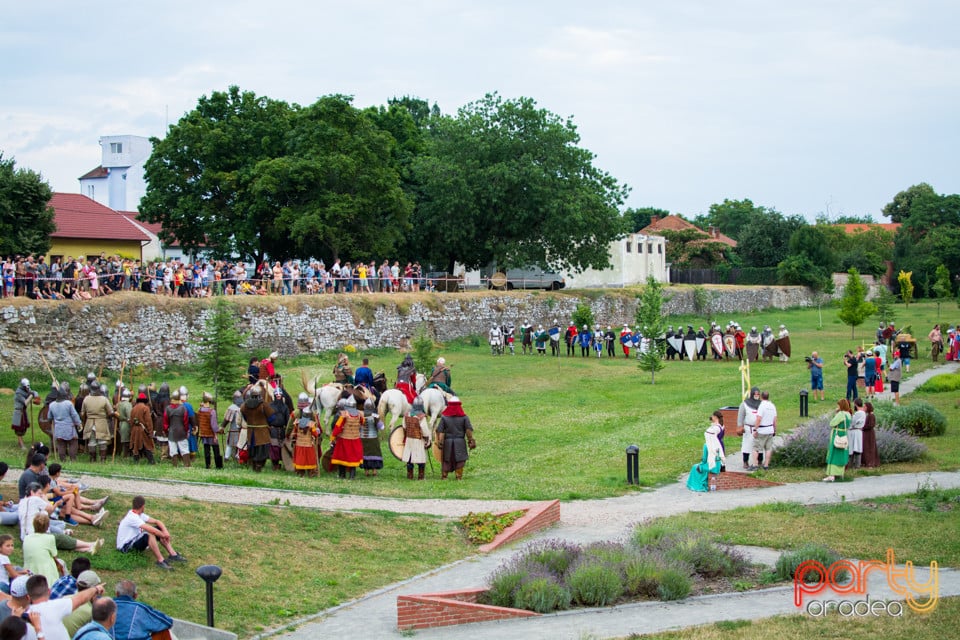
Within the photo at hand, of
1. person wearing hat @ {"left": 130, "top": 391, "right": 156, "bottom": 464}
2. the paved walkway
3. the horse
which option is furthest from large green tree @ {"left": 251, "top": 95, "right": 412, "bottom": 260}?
the paved walkway

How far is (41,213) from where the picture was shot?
3862cm

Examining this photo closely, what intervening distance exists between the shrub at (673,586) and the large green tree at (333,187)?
31637 millimetres

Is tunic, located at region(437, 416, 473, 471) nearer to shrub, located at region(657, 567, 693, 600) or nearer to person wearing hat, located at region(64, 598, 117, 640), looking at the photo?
shrub, located at region(657, 567, 693, 600)

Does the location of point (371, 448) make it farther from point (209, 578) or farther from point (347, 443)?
point (209, 578)

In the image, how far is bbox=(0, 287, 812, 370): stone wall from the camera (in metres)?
29.1

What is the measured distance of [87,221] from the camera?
4738 cm

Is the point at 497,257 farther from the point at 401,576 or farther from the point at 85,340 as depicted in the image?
the point at 401,576

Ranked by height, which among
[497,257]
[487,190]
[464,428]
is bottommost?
[464,428]

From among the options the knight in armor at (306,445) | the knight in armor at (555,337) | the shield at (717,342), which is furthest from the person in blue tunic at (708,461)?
the knight in armor at (555,337)

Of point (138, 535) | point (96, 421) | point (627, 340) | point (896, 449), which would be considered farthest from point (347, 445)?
point (627, 340)

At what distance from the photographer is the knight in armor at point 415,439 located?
17594 millimetres

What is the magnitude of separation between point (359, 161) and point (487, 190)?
8.86 meters

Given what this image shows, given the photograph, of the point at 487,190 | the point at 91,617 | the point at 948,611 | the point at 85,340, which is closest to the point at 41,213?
the point at 85,340

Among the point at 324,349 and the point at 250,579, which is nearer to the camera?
the point at 250,579
